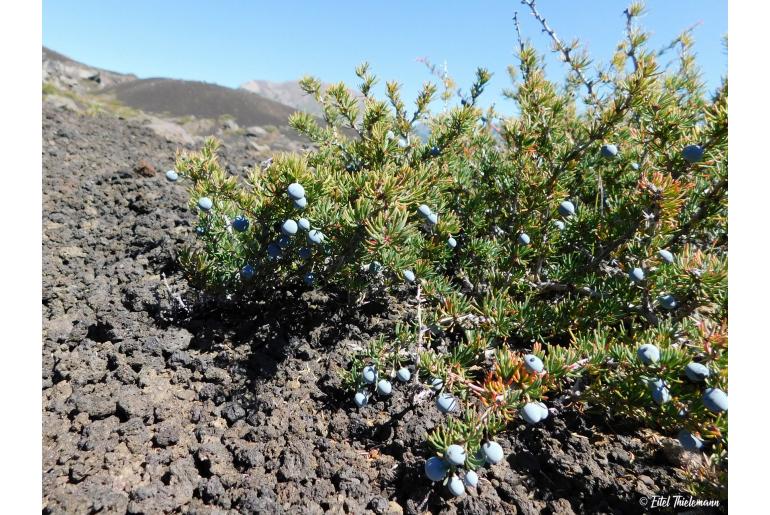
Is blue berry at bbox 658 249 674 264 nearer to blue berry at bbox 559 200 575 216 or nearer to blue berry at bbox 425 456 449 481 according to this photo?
blue berry at bbox 559 200 575 216

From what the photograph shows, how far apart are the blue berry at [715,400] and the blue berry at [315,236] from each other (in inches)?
48.0

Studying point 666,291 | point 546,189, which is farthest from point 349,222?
point 666,291

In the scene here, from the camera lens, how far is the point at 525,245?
5.88 feet

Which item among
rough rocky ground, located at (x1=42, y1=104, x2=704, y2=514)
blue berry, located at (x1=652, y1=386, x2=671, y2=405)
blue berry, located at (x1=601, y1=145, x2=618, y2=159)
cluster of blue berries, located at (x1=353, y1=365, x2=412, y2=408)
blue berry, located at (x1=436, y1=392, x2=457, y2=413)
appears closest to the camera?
blue berry, located at (x1=652, y1=386, x2=671, y2=405)

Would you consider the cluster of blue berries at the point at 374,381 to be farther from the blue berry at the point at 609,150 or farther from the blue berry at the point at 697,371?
the blue berry at the point at 609,150

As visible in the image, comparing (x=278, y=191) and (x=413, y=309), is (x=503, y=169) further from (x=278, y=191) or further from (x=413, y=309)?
(x=278, y=191)

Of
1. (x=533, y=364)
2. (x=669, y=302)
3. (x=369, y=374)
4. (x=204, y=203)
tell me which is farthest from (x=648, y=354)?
(x=204, y=203)

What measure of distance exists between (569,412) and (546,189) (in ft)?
3.03

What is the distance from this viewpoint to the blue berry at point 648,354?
3.39 ft

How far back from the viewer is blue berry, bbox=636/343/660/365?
103 centimetres

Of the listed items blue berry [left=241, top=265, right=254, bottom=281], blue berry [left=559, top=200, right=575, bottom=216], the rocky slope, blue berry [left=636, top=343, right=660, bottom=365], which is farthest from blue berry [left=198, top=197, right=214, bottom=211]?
blue berry [left=636, top=343, right=660, bottom=365]

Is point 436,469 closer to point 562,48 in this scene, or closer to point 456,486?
point 456,486

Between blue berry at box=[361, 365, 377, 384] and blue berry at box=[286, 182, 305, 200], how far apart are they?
0.65 meters

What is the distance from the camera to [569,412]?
1.60m
